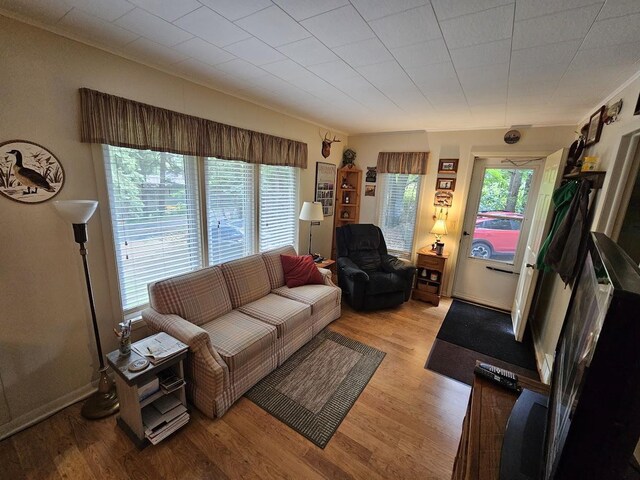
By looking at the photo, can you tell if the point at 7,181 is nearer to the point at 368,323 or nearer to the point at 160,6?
the point at 160,6

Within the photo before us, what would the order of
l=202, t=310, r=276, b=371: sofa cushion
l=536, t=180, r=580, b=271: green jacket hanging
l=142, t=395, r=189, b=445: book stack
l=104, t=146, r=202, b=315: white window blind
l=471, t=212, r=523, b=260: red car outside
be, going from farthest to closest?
l=471, t=212, r=523, b=260: red car outside < l=536, t=180, r=580, b=271: green jacket hanging < l=104, t=146, r=202, b=315: white window blind < l=202, t=310, r=276, b=371: sofa cushion < l=142, t=395, r=189, b=445: book stack

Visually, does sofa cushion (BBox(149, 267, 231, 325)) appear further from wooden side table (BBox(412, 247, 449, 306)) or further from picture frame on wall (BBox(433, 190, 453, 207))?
picture frame on wall (BBox(433, 190, 453, 207))

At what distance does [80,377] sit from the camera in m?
1.93

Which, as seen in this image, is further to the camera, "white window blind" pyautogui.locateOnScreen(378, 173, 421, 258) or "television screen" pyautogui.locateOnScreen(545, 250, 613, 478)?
"white window blind" pyautogui.locateOnScreen(378, 173, 421, 258)

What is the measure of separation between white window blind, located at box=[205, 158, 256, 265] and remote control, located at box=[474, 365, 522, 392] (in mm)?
2447

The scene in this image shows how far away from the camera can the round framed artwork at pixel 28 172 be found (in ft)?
4.95

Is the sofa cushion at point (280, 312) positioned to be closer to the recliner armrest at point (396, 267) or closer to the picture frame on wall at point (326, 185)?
the recliner armrest at point (396, 267)

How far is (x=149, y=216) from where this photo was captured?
86.3 inches

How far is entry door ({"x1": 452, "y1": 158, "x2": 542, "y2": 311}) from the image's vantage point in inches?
136

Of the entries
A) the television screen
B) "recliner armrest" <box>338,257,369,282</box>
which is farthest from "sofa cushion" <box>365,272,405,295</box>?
the television screen

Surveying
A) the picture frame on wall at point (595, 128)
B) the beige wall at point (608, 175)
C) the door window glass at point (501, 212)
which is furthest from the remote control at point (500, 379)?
the door window glass at point (501, 212)

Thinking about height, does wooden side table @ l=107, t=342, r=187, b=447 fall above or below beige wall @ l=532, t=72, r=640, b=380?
below

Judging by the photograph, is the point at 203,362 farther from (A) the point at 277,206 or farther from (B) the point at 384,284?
(B) the point at 384,284

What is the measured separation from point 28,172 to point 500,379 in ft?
9.46
